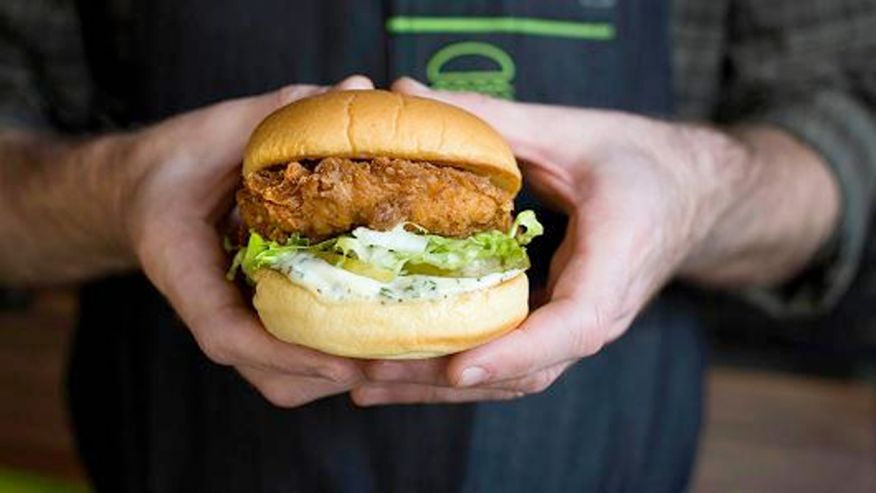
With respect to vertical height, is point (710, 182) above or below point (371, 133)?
below

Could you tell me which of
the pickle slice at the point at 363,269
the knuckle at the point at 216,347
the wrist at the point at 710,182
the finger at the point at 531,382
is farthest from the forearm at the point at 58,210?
the wrist at the point at 710,182

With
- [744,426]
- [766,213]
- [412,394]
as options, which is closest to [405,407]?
[412,394]

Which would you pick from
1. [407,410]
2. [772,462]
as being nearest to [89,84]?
[407,410]

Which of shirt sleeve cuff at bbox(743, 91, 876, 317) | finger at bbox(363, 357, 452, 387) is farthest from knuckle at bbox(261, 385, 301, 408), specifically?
shirt sleeve cuff at bbox(743, 91, 876, 317)

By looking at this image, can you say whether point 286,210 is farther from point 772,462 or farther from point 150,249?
point 772,462

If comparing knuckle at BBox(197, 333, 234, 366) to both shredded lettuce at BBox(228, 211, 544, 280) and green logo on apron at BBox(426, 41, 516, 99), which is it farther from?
green logo on apron at BBox(426, 41, 516, 99)

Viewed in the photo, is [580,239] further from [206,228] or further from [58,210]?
[58,210]
